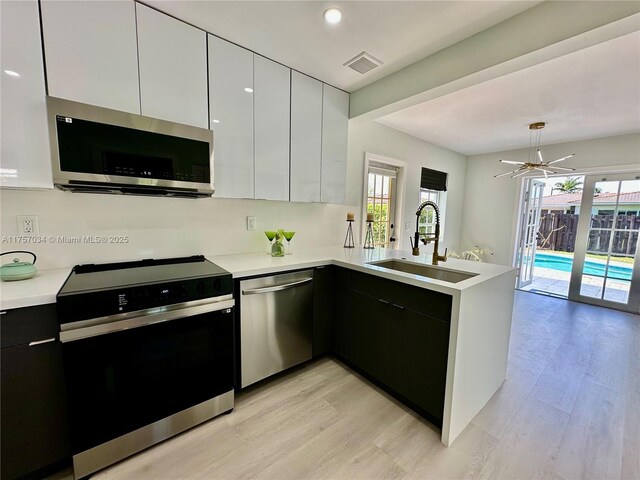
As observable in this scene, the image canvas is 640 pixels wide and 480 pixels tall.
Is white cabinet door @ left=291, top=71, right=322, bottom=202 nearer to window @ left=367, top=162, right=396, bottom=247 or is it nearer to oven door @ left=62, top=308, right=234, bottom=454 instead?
window @ left=367, top=162, right=396, bottom=247

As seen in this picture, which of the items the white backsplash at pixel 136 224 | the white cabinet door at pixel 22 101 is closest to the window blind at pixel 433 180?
the white backsplash at pixel 136 224

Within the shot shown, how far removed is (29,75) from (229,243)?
147 cm

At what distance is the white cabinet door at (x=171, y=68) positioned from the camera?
158 cm

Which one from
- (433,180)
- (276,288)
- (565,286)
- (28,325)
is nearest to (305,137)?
(276,288)

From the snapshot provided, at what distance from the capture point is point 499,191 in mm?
4914

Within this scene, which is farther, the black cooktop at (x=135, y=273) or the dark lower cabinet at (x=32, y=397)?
the black cooktop at (x=135, y=273)

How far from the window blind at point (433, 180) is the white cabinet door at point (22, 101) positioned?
4.23m

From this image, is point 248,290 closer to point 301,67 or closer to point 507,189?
point 301,67

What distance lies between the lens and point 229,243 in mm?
2316

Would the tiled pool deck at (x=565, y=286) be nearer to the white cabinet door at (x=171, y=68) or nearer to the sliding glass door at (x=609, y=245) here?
the sliding glass door at (x=609, y=245)

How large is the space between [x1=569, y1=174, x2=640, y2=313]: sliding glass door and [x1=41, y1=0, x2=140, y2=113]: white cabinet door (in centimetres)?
584

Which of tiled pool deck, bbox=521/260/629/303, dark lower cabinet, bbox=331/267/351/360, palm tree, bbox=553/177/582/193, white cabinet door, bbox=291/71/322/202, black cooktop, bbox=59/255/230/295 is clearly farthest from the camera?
palm tree, bbox=553/177/582/193

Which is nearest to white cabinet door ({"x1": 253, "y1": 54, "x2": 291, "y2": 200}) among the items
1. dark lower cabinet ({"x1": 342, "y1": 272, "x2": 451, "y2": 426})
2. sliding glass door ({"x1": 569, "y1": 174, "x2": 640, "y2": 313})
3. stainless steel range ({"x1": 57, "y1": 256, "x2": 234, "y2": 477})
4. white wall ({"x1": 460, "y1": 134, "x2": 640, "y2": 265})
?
stainless steel range ({"x1": 57, "y1": 256, "x2": 234, "y2": 477})

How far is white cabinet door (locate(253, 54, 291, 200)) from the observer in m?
2.06
